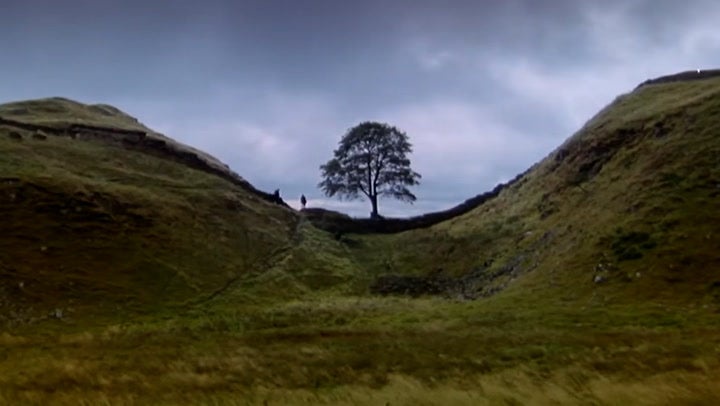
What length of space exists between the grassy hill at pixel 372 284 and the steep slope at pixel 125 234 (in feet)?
0.66

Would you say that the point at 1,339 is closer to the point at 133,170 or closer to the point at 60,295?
the point at 60,295

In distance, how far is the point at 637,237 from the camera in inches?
1718

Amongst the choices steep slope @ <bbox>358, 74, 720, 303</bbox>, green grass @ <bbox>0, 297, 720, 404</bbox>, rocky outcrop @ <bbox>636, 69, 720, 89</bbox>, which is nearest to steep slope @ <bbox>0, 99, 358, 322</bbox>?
green grass @ <bbox>0, 297, 720, 404</bbox>

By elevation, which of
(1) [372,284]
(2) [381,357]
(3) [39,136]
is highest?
(3) [39,136]

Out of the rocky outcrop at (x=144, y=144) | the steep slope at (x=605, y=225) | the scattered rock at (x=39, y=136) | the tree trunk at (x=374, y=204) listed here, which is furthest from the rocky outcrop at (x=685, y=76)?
the scattered rock at (x=39, y=136)

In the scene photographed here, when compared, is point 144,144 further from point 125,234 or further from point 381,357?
point 381,357

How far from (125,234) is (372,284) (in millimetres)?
20685

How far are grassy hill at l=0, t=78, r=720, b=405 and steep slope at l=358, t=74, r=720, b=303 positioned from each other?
23cm

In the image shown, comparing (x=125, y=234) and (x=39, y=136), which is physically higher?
(x=39, y=136)

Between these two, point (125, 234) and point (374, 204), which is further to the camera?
point (374, 204)

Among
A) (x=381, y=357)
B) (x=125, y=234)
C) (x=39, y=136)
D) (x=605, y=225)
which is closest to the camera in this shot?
(x=381, y=357)

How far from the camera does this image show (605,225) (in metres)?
47.4

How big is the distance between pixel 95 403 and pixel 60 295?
→ 111 ft

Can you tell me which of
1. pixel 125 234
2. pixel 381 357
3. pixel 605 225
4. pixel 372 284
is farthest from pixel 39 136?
pixel 381 357
